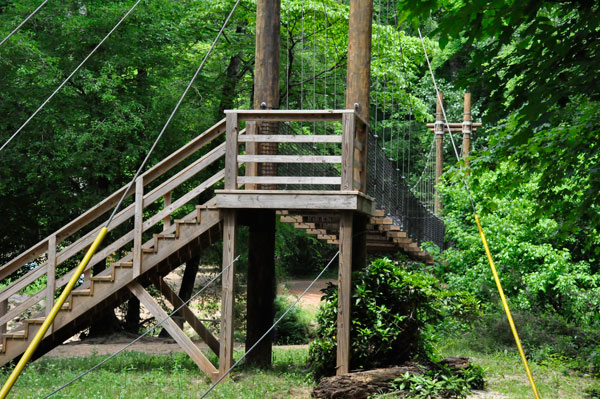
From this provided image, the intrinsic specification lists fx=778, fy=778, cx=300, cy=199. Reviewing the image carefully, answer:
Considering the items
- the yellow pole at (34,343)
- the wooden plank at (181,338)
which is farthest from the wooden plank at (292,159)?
the yellow pole at (34,343)

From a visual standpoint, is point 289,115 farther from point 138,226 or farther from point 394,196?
point 394,196

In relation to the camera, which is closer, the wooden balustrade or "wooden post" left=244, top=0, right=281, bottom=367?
the wooden balustrade

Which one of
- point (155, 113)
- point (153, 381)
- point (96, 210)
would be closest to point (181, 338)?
point (153, 381)

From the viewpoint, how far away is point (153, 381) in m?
9.81

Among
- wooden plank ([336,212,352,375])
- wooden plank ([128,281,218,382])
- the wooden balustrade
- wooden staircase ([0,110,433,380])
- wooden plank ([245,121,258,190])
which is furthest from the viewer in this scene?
wooden plank ([245,121,258,190])

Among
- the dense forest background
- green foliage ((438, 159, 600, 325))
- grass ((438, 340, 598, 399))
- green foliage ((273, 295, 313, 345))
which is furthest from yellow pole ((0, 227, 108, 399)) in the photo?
green foliage ((273, 295, 313, 345))

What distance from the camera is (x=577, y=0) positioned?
5.32 metres

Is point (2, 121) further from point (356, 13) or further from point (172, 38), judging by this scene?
point (356, 13)

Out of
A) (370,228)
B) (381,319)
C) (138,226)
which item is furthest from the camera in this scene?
(370,228)

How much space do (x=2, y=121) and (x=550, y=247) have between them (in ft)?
35.9

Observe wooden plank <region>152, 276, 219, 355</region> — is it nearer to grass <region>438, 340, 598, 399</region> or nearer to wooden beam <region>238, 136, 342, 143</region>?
wooden beam <region>238, 136, 342, 143</region>

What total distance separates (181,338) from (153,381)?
632mm

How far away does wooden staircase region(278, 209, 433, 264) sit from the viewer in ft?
40.0

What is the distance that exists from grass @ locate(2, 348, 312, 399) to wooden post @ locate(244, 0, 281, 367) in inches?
23.6
